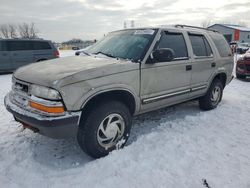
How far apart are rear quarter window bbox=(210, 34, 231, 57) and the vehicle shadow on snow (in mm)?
1816

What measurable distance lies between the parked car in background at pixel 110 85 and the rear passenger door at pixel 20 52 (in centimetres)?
825

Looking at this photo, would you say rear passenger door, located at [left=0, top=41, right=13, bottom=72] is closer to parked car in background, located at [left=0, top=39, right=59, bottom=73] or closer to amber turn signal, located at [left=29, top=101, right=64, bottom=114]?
parked car in background, located at [left=0, top=39, right=59, bottom=73]

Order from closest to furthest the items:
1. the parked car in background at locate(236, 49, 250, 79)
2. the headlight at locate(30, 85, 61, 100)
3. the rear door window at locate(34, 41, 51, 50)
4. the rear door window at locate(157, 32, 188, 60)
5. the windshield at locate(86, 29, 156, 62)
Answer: the headlight at locate(30, 85, 61, 100) → the windshield at locate(86, 29, 156, 62) → the rear door window at locate(157, 32, 188, 60) → the parked car in background at locate(236, 49, 250, 79) → the rear door window at locate(34, 41, 51, 50)

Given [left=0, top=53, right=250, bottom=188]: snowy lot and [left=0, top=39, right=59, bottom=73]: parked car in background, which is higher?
[left=0, top=39, right=59, bottom=73]: parked car in background

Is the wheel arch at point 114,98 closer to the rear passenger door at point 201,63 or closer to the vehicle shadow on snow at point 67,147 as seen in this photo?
the vehicle shadow on snow at point 67,147

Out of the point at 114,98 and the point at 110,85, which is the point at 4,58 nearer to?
the point at 114,98

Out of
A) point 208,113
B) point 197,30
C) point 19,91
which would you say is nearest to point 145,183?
point 19,91

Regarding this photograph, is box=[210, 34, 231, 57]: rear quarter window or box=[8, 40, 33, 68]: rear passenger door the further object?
box=[8, 40, 33, 68]: rear passenger door

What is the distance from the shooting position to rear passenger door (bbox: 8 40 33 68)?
10961 millimetres

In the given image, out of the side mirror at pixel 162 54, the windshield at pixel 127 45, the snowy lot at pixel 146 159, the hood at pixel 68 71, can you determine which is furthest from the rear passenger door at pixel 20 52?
the side mirror at pixel 162 54

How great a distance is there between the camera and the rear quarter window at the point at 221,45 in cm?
515

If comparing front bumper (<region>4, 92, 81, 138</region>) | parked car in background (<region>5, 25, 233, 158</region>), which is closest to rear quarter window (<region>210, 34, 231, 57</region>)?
parked car in background (<region>5, 25, 233, 158</region>)

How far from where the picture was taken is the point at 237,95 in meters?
6.73

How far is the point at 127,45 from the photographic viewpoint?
3689mm
